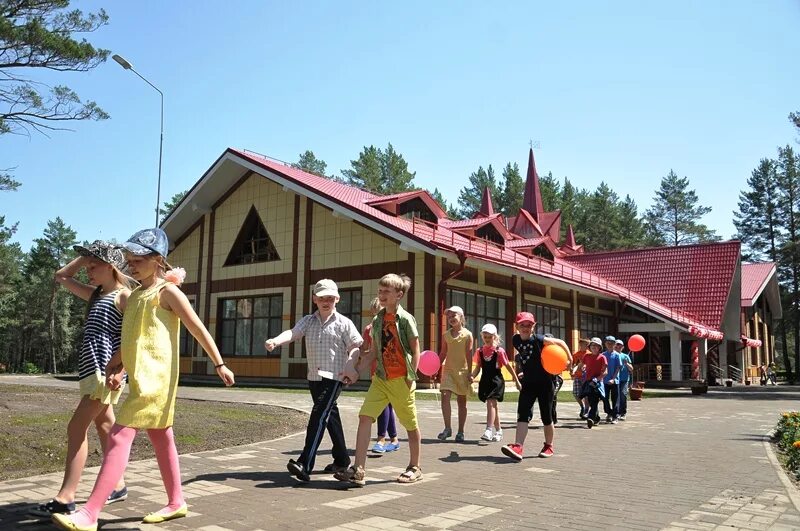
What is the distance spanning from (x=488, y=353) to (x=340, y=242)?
15.2m

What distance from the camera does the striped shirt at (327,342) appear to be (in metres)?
5.81

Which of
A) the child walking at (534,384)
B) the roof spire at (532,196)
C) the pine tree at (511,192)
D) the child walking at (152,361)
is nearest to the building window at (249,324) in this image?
the child walking at (534,384)

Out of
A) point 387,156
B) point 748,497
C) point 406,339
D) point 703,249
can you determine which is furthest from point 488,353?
point 387,156

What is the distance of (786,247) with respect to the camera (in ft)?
189

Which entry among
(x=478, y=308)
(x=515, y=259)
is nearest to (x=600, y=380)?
(x=478, y=308)

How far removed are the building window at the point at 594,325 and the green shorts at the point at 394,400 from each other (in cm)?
2544

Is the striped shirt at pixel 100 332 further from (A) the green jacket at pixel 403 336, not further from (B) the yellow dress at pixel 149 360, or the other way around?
(A) the green jacket at pixel 403 336

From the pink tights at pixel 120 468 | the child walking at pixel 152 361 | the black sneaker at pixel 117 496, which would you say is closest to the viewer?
the pink tights at pixel 120 468

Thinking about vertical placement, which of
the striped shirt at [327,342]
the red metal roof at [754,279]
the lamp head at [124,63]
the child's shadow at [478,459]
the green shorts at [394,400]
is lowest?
the child's shadow at [478,459]

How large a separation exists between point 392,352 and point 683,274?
34157mm

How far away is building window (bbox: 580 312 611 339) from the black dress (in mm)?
21941

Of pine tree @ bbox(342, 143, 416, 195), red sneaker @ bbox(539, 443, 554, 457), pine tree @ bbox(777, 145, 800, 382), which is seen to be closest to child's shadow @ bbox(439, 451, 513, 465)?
red sneaker @ bbox(539, 443, 554, 457)

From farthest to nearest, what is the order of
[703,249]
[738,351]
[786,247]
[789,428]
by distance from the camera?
[786,247], [738,351], [703,249], [789,428]

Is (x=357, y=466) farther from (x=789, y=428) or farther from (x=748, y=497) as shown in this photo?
(x=789, y=428)
